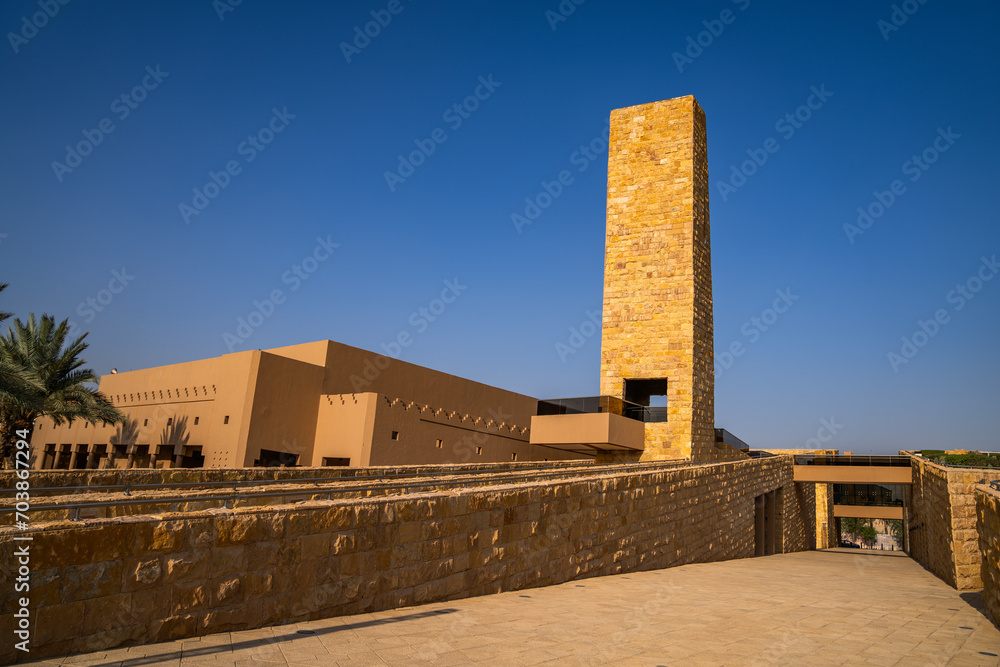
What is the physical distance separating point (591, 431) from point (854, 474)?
44.3ft

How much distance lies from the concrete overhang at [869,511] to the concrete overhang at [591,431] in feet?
73.4

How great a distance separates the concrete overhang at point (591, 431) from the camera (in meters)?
19.4

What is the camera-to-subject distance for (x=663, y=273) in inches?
837

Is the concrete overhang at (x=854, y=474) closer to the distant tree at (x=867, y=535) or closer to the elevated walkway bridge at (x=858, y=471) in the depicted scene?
the elevated walkway bridge at (x=858, y=471)

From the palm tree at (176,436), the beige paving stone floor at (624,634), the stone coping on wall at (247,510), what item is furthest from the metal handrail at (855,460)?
the palm tree at (176,436)

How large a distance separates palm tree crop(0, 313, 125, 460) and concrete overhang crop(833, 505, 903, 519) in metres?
37.9

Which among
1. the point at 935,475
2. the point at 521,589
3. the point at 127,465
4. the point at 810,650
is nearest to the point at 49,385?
the point at 127,465

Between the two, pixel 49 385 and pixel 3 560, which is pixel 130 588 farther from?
pixel 49 385

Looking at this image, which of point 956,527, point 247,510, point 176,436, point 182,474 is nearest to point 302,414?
point 176,436

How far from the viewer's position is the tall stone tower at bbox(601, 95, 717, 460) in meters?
20.6

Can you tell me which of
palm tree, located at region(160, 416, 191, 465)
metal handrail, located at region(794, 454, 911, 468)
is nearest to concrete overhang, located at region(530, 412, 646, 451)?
metal handrail, located at region(794, 454, 911, 468)

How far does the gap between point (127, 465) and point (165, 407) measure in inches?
148

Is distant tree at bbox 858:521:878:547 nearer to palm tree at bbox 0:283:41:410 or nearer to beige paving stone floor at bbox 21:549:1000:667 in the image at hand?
beige paving stone floor at bbox 21:549:1000:667

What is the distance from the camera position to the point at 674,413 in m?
20.4
